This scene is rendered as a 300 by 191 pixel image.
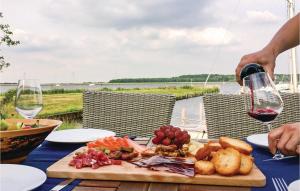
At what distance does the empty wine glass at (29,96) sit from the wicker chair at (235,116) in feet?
4.78

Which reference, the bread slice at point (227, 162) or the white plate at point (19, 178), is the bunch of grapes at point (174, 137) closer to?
the bread slice at point (227, 162)

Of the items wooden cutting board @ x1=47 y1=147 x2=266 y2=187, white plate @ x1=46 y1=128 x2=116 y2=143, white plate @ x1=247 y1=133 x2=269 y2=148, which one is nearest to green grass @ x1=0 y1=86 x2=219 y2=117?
white plate @ x1=46 y1=128 x2=116 y2=143

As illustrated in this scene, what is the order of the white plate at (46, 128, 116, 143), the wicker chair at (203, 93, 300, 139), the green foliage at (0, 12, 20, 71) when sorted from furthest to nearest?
the green foliage at (0, 12, 20, 71) → the wicker chair at (203, 93, 300, 139) → the white plate at (46, 128, 116, 143)

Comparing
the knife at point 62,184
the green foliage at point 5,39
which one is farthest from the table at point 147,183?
the green foliage at point 5,39

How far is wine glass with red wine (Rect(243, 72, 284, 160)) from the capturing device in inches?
54.9

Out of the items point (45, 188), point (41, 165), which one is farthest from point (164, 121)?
point (45, 188)

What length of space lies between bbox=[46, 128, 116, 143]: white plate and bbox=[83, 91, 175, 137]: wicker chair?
85cm

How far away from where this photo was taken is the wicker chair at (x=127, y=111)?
2717mm

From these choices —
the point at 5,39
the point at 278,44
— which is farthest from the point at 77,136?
the point at 5,39

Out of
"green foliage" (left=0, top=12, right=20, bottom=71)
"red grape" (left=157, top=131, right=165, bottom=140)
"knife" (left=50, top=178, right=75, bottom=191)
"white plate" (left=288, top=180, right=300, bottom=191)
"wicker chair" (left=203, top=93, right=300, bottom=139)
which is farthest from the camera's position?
"green foliage" (left=0, top=12, right=20, bottom=71)

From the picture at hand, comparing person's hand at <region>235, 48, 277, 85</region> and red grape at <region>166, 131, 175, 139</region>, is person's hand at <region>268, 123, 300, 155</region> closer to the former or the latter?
red grape at <region>166, 131, 175, 139</region>

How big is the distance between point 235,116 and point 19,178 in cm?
182

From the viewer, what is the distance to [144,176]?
1163mm

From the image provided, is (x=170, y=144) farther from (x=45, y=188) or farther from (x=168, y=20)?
(x=168, y=20)
